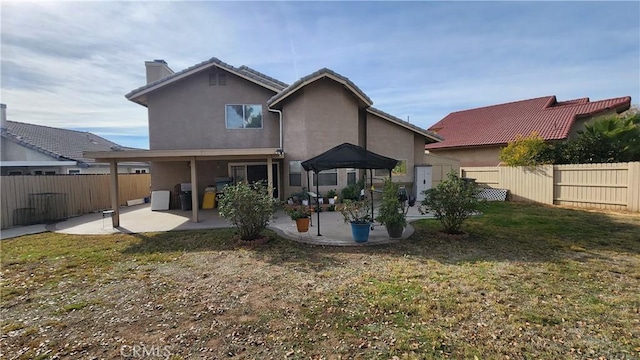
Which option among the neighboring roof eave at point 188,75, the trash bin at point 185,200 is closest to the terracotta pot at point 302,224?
the neighboring roof eave at point 188,75

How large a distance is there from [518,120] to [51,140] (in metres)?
33.7

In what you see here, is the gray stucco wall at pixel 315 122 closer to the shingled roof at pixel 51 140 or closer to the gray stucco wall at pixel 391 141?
the gray stucco wall at pixel 391 141

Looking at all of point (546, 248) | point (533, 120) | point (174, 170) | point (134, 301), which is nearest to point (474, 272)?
point (546, 248)

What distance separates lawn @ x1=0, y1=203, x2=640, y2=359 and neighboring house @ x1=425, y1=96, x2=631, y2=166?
44.6 ft

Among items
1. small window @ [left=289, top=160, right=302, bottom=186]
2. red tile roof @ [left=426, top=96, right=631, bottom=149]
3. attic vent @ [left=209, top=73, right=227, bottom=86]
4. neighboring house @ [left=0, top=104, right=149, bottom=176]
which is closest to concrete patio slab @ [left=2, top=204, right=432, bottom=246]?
small window @ [left=289, top=160, right=302, bottom=186]

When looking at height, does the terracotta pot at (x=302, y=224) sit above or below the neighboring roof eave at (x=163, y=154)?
below

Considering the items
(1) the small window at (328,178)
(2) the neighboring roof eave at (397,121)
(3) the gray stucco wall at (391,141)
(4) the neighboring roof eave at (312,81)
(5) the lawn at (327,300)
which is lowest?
(5) the lawn at (327,300)

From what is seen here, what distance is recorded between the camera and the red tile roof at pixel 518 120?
60.2 feet

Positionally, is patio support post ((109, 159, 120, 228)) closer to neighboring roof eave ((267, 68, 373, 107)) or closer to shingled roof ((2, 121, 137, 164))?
neighboring roof eave ((267, 68, 373, 107))

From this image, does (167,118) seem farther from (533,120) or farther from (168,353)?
(533,120)

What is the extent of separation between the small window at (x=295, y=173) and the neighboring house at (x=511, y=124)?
579 inches

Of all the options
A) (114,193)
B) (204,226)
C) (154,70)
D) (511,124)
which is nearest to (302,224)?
(204,226)

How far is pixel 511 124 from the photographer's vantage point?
840 inches

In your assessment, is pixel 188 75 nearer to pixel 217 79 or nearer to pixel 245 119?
pixel 217 79
